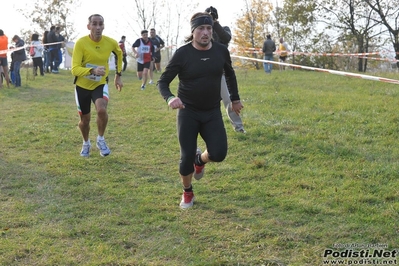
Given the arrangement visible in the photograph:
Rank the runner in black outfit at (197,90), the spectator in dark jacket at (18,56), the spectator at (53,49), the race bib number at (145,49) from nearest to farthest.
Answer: the runner in black outfit at (197,90), the race bib number at (145,49), the spectator in dark jacket at (18,56), the spectator at (53,49)

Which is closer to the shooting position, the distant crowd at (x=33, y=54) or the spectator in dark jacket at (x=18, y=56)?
the distant crowd at (x=33, y=54)

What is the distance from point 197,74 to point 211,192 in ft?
5.06

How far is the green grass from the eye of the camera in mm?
4445

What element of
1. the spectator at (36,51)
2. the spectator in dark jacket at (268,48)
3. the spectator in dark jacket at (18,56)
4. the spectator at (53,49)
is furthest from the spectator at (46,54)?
the spectator in dark jacket at (268,48)

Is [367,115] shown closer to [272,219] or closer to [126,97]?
[272,219]

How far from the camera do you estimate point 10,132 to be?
32.8 feet

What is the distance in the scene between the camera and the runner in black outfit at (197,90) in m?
5.13

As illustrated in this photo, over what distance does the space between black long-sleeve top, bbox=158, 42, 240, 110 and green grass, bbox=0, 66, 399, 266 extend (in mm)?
1155

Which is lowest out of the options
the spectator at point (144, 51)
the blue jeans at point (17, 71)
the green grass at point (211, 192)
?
the green grass at point (211, 192)

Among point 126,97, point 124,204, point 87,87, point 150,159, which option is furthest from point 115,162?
point 126,97

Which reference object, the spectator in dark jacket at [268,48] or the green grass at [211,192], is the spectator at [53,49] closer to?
the spectator in dark jacket at [268,48]

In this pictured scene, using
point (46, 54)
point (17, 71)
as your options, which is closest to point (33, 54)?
point (46, 54)

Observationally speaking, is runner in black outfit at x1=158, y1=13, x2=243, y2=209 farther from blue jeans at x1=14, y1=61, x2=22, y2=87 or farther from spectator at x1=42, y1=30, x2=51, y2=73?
spectator at x1=42, y1=30, x2=51, y2=73

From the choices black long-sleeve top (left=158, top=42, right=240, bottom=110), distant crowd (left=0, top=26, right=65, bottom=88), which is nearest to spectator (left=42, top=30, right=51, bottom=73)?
distant crowd (left=0, top=26, right=65, bottom=88)
